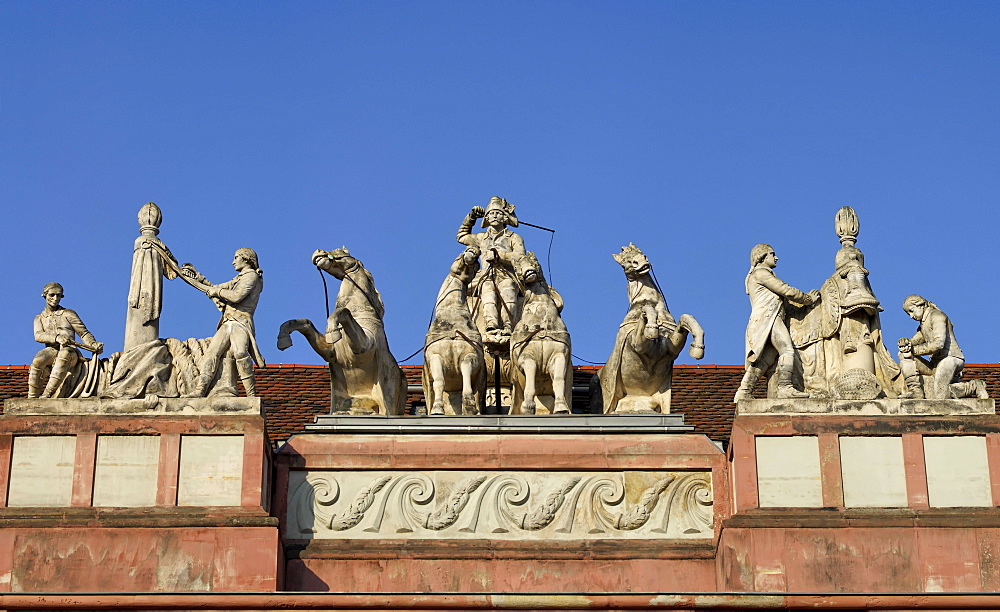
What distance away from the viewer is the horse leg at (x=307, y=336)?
1089 inches

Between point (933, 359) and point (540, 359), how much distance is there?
465cm

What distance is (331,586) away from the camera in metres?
26.4

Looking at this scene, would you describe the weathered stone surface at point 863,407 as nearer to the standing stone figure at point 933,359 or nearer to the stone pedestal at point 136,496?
the standing stone figure at point 933,359

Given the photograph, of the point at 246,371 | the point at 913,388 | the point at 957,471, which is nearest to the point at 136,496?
the point at 246,371

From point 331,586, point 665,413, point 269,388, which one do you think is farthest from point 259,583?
point 269,388

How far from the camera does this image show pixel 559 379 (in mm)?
28312

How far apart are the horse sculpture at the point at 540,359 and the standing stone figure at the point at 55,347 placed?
4996 millimetres

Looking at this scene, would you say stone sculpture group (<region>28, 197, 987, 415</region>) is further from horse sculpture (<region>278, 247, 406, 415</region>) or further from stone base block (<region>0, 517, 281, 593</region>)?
stone base block (<region>0, 517, 281, 593</region>)

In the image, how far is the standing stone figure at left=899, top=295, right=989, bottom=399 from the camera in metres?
27.1

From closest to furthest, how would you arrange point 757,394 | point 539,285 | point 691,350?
point 691,350 → point 539,285 → point 757,394

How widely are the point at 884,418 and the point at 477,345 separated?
503 cm

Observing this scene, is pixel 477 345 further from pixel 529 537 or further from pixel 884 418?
pixel 884 418

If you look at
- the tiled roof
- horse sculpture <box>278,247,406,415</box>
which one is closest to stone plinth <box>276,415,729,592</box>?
horse sculpture <box>278,247,406,415</box>

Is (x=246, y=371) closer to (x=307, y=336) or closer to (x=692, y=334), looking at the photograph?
(x=307, y=336)
